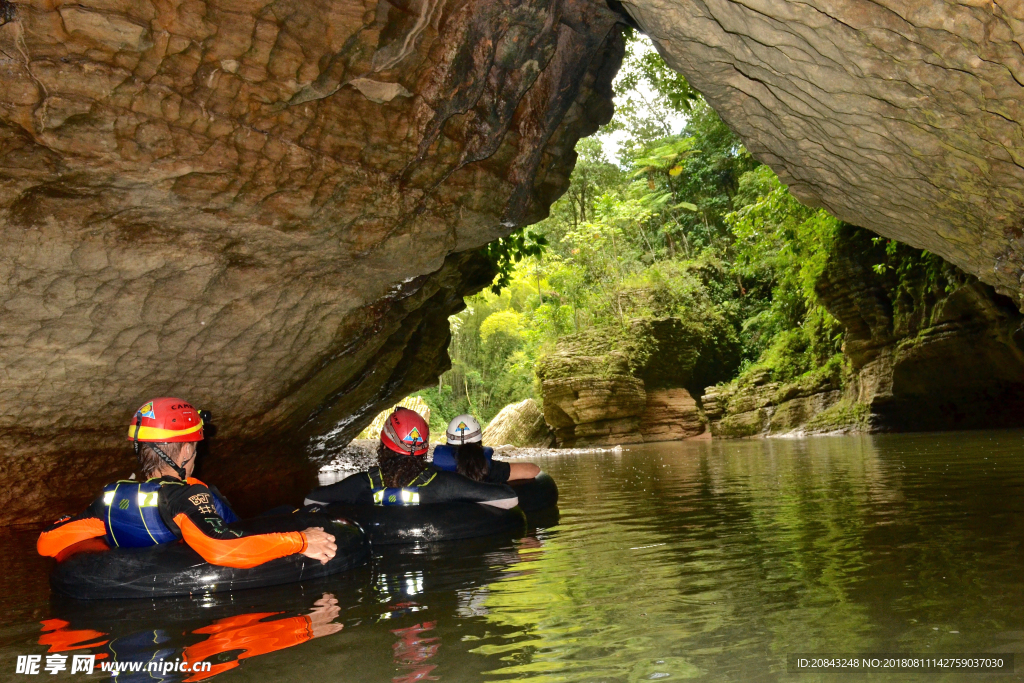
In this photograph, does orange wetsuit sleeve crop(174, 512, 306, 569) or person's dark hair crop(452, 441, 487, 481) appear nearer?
orange wetsuit sleeve crop(174, 512, 306, 569)

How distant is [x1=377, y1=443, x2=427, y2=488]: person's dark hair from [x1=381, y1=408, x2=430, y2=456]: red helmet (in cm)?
7

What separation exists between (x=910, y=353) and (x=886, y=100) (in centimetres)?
1396

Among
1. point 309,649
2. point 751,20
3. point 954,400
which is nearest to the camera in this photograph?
point 309,649

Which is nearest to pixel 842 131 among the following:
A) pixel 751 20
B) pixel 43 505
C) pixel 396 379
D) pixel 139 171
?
pixel 751 20

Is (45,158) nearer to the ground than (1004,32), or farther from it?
farther from it

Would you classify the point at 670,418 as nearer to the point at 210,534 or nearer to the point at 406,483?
the point at 406,483

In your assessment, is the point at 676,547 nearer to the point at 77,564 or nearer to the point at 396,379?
the point at 77,564

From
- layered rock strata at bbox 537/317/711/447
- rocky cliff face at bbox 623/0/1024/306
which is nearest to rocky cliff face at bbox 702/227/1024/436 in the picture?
layered rock strata at bbox 537/317/711/447

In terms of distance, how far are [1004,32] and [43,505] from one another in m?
9.34

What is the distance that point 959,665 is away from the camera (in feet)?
8.80

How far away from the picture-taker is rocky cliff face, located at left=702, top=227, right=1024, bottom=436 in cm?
1505

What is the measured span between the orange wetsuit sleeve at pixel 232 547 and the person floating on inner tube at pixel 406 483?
165cm

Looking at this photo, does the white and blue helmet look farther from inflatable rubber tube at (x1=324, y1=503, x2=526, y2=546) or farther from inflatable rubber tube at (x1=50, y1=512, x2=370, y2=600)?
inflatable rubber tube at (x1=50, y1=512, x2=370, y2=600)

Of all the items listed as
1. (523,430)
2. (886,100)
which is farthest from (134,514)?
(523,430)
